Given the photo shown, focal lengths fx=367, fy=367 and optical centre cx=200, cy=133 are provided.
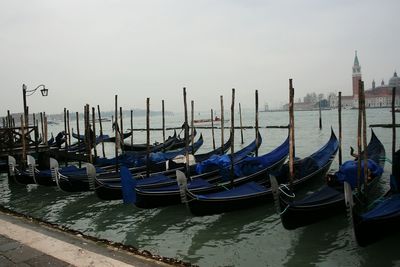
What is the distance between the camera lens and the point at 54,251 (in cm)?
381

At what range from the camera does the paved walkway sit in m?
3.51

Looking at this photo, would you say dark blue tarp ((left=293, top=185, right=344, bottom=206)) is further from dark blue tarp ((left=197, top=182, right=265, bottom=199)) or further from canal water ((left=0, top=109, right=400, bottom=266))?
dark blue tarp ((left=197, top=182, right=265, bottom=199))

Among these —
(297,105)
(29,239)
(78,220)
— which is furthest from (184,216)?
(297,105)

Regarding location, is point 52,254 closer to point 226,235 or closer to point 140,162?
point 226,235

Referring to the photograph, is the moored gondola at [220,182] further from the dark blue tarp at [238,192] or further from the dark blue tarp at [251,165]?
the dark blue tarp at [238,192]

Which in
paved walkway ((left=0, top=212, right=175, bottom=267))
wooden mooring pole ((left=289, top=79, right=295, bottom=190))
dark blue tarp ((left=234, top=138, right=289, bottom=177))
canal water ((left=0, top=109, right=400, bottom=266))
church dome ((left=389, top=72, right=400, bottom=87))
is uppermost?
church dome ((left=389, top=72, right=400, bottom=87))

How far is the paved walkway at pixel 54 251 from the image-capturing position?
3510 millimetres

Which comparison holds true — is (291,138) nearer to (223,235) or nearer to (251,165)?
(223,235)

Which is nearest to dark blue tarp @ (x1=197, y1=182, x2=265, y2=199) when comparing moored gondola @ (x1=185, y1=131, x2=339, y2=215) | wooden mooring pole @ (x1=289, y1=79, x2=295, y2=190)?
moored gondola @ (x1=185, y1=131, x2=339, y2=215)

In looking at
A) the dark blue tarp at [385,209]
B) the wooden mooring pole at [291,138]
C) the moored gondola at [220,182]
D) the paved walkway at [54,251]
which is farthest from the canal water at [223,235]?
the paved walkway at [54,251]

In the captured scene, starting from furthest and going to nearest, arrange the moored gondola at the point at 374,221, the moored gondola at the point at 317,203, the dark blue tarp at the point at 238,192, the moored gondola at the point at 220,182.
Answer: the moored gondola at the point at 220,182, the dark blue tarp at the point at 238,192, the moored gondola at the point at 317,203, the moored gondola at the point at 374,221

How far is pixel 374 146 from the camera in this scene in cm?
1015

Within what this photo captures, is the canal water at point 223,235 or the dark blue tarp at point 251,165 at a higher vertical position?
the dark blue tarp at point 251,165

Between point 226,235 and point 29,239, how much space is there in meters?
3.08
